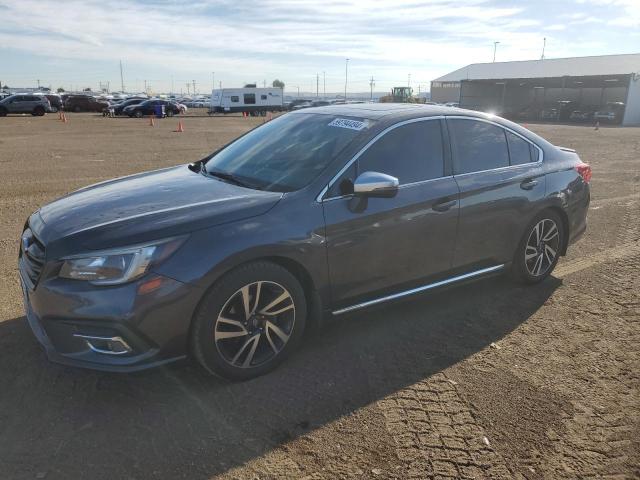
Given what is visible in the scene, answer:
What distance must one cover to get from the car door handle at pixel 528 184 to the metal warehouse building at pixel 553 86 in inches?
1844

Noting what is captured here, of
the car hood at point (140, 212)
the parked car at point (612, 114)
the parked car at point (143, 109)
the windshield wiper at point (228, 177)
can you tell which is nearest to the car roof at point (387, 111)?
the windshield wiper at point (228, 177)

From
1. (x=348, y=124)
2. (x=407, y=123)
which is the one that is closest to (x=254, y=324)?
(x=348, y=124)

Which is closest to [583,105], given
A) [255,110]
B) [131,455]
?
[255,110]

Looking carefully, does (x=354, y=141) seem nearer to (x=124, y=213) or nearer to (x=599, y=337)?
(x=124, y=213)

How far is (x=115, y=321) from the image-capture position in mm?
2863

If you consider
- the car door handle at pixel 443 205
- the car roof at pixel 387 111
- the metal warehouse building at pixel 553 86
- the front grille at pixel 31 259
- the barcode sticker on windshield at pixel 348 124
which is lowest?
the front grille at pixel 31 259

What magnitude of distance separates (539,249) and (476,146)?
4.18 ft

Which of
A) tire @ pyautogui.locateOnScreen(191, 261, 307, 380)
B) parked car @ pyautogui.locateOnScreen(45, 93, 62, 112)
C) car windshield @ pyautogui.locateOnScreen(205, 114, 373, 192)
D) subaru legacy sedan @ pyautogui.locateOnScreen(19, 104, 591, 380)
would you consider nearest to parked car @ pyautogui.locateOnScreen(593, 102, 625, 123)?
subaru legacy sedan @ pyautogui.locateOnScreen(19, 104, 591, 380)

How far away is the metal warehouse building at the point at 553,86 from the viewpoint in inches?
1860

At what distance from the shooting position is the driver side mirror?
11.3 feet

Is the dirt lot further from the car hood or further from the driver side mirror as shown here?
the driver side mirror

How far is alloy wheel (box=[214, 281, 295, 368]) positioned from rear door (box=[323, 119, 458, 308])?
417 millimetres

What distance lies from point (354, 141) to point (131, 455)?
8.04 feet

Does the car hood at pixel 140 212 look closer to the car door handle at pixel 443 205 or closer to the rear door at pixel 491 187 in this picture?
the car door handle at pixel 443 205
